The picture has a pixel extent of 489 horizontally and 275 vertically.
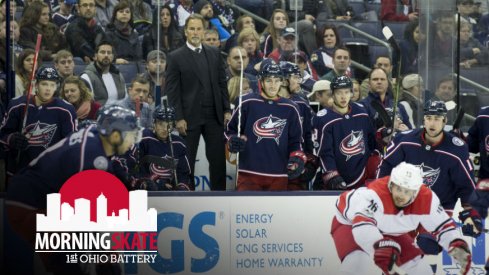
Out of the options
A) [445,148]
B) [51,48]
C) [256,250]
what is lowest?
[256,250]

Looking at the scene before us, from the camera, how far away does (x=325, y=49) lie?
1096 centimetres

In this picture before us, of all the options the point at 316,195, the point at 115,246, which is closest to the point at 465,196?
the point at 316,195

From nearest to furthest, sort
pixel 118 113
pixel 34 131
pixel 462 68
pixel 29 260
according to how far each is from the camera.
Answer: pixel 118 113, pixel 29 260, pixel 34 131, pixel 462 68

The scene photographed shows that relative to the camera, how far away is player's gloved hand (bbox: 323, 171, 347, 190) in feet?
32.8

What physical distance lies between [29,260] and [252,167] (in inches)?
70.9

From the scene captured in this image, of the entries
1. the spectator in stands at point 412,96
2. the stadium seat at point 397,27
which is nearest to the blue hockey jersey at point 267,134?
the spectator in stands at point 412,96

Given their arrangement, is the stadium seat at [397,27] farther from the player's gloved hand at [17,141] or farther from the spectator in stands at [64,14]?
the player's gloved hand at [17,141]

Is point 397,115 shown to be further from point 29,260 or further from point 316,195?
point 29,260

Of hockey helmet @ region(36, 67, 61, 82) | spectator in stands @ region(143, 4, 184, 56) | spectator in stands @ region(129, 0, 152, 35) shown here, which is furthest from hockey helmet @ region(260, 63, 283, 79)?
hockey helmet @ region(36, 67, 61, 82)

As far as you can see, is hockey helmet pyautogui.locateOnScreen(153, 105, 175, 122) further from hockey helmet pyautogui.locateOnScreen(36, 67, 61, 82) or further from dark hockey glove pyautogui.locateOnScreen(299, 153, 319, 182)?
dark hockey glove pyautogui.locateOnScreen(299, 153, 319, 182)

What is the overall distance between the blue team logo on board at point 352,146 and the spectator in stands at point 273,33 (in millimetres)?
1060

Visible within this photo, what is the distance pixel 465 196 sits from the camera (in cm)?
984

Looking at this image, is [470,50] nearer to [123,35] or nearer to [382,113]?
[382,113]

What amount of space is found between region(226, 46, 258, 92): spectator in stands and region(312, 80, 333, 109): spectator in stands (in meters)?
0.47
